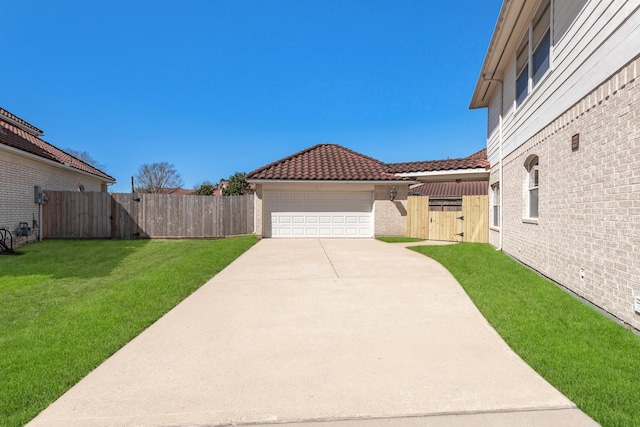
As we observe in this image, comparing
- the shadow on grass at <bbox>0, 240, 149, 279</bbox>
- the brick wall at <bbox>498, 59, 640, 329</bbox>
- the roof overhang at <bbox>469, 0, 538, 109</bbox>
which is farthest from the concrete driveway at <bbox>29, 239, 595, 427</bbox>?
the roof overhang at <bbox>469, 0, 538, 109</bbox>

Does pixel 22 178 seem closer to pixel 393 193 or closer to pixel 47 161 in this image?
pixel 47 161

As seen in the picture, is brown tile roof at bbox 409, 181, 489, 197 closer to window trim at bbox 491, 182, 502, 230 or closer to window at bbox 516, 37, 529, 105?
window trim at bbox 491, 182, 502, 230

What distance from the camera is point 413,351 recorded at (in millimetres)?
3521

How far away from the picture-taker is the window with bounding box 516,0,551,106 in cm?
677

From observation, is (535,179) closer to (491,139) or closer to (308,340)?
(491,139)

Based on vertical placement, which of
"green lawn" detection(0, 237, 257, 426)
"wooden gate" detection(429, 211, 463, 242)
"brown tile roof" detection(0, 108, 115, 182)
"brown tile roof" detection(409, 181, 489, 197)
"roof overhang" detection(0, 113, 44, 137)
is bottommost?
"green lawn" detection(0, 237, 257, 426)

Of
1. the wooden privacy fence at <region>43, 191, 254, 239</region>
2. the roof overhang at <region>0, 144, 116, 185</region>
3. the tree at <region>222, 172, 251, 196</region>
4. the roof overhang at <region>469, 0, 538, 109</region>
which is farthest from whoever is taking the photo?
the tree at <region>222, 172, 251, 196</region>

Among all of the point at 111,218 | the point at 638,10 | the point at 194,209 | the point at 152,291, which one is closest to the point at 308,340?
the point at 152,291

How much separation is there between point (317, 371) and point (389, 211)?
39.9ft

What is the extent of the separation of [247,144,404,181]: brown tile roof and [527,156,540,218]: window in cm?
701

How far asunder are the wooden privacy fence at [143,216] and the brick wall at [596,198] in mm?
11456

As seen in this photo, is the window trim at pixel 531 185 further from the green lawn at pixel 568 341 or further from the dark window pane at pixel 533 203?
the green lawn at pixel 568 341

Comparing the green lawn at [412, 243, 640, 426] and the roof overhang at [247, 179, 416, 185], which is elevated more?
the roof overhang at [247, 179, 416, 185]

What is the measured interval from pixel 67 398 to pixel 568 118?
7.32 m
